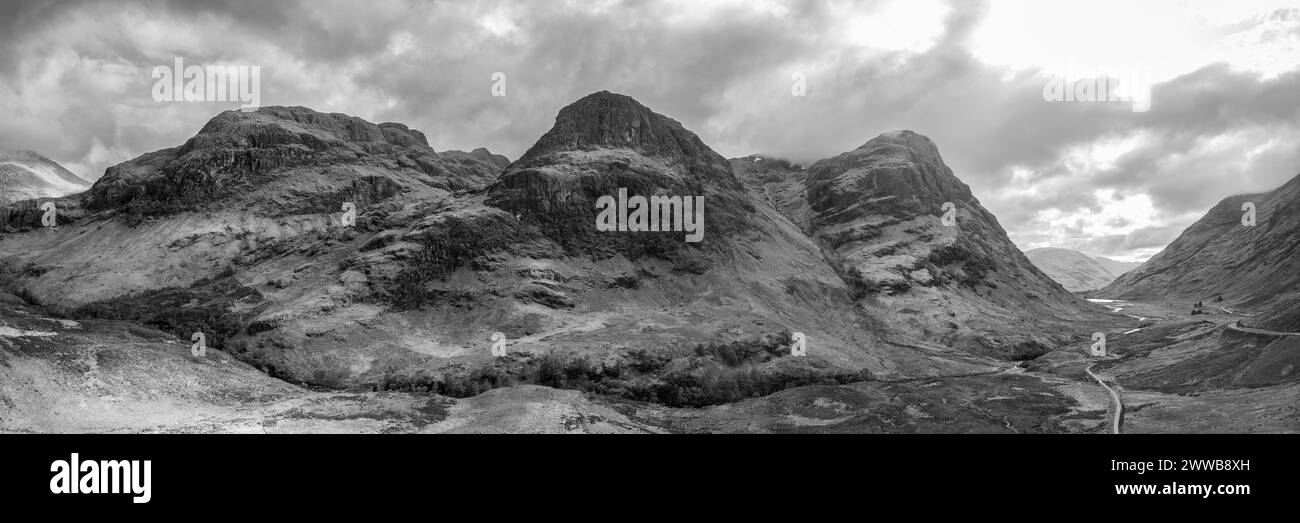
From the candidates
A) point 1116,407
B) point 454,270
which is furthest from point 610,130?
point 1116,407

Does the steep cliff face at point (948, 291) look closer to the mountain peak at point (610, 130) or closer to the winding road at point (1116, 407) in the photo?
the winding road at point (1116, 407)

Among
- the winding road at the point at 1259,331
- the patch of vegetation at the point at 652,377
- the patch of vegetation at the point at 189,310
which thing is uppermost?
the patch of vegetation at the point at 189,310

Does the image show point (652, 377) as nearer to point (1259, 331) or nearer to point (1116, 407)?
point (1116, 407)

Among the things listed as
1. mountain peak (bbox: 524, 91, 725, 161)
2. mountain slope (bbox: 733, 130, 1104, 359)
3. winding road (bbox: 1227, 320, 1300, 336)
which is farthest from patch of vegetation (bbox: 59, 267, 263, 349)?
winding road (bbox: 1227, 320, 1300, 336)

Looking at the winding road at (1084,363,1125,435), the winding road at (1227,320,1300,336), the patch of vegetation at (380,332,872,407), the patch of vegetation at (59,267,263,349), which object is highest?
the patch of vegetation at (59,267,263,349)

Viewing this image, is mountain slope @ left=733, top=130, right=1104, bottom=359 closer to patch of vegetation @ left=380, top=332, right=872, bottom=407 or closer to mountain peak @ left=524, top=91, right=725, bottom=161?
patch of vegetation @ left=380, top=332, right=872, bottom=407

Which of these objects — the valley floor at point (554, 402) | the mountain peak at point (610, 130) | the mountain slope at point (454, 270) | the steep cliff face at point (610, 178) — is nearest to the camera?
the valley floor at point (554, 402)

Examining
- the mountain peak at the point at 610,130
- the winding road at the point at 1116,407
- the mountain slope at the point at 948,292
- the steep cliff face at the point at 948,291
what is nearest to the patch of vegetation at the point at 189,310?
the mountain peak at the point at 610,130

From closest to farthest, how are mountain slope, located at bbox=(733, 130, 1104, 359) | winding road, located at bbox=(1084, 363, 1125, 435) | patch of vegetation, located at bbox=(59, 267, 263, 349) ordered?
1. winding road, located at bbox=(1084, 363, 1125, 435)
2. patch of vegetation, located at bbox=(59, 267, 263, 349)
3. mountain slope, located at bbox=(733, 130, 1104, 359)

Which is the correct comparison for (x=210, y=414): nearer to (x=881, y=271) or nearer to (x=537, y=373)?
(x=537, y=373)

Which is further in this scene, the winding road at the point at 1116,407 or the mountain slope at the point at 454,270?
the mountain slope at the point at 454,270
